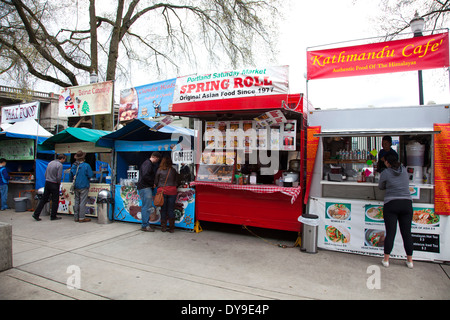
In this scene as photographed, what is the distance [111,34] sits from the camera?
45.2 ft

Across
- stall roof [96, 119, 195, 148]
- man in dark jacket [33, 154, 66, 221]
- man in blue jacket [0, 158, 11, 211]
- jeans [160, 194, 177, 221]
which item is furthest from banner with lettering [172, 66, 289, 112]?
man in blue jacket [0, 158, 11, 211]

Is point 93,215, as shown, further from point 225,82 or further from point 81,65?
point 81,65

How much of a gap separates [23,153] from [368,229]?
11.5 metres

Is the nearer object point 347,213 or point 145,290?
point 145,290

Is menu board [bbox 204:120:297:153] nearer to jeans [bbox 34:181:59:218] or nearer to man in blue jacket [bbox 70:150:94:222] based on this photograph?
man in blue jacket [bbox 70:150:94:222]

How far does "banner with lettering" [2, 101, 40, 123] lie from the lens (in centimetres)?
1048

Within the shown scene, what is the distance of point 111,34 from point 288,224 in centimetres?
1310

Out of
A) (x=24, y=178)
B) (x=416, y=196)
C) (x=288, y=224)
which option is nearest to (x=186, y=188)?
(x=288, y=224)

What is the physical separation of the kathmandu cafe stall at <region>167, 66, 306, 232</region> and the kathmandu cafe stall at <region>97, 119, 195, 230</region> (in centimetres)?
32

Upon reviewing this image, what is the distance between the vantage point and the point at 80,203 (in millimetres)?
7688

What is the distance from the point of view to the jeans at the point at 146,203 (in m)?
6.62

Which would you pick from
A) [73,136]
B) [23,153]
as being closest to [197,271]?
[73,136]
